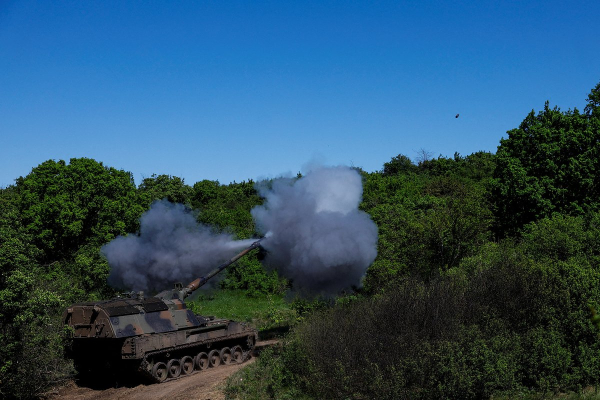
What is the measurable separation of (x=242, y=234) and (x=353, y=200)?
1309 cm

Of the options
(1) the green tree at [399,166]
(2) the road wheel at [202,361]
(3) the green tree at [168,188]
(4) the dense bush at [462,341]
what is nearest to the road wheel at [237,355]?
(2) the road wheel at [202,361]

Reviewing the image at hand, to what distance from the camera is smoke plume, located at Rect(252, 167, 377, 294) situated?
69.3ft

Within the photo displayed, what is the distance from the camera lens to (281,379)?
56.1 ft

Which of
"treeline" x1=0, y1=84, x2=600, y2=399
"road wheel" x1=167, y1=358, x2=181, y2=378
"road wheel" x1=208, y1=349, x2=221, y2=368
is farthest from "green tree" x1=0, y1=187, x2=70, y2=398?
"road wheel" x1=208, y1=349, x2=221, y2=368

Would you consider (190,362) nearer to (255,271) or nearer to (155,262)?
(155,262)

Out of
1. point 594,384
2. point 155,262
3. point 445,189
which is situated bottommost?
point 594,384

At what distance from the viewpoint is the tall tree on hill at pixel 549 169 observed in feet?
101

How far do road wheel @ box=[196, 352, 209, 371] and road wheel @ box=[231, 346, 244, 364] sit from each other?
1541 millimetres

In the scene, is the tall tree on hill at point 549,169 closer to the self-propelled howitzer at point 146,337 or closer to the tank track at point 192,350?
the tank track at point 192,350

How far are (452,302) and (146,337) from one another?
34.8 ft

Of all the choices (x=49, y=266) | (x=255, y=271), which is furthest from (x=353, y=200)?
(x=49, y=266)

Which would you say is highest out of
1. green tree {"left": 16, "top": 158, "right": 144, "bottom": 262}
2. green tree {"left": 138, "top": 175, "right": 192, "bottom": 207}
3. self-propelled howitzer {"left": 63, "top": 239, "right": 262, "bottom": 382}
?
green tree {"left": 138, "top": 175, "right": 192, "bottom": 207}

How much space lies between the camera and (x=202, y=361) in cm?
2283

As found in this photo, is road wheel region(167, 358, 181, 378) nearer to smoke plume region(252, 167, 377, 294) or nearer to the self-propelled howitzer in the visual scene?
the self-propelled howitzer
